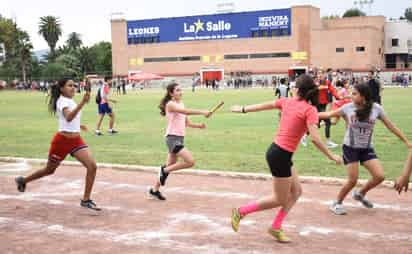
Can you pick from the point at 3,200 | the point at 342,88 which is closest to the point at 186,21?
the point at 342,88

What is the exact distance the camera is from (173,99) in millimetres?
7477

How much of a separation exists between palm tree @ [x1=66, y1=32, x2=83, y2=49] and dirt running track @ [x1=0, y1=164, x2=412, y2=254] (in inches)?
4779

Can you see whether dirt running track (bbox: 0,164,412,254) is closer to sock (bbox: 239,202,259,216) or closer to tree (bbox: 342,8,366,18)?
sock (bbox: 239,202,259,216)

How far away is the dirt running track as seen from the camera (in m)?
5.53

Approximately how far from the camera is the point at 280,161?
212 inches

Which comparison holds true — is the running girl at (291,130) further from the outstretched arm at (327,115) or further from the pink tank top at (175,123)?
the pink tank top at (175,123)

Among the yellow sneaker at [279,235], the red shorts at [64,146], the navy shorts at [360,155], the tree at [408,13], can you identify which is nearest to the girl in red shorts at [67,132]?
the red shorts at [64,146]

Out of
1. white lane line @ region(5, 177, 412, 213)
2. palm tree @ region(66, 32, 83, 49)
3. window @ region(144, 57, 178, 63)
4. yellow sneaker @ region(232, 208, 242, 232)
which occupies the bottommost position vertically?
white lane line @ region(5, 177, 412, 213)

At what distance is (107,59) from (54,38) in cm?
1181

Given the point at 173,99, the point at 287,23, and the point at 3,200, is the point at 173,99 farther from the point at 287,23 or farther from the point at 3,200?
the point at 287,23

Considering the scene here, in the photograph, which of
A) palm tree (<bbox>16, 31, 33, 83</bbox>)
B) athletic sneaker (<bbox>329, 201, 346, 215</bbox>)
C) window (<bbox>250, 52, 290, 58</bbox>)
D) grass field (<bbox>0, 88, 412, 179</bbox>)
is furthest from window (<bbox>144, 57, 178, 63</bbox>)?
athletic sneaker (<bbox>329, 201, 346, 215</bbox>)

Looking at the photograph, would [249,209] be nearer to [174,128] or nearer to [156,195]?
[174,128]

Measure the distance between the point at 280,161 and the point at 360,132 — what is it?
66.3 inches

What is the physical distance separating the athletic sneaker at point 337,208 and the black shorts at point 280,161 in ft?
5.21
